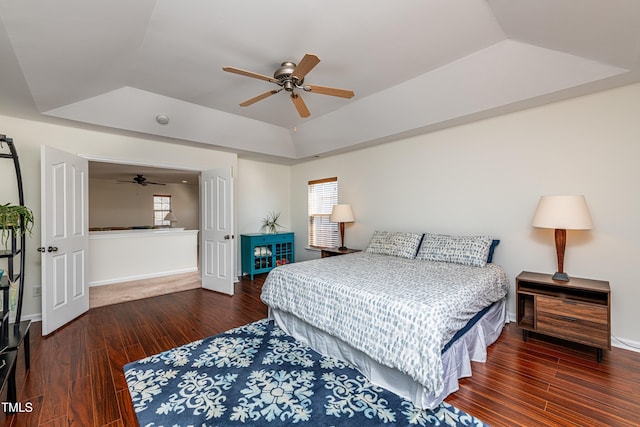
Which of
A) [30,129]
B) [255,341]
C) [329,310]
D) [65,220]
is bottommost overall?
[255,341]

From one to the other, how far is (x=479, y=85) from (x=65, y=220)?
16.2 feet

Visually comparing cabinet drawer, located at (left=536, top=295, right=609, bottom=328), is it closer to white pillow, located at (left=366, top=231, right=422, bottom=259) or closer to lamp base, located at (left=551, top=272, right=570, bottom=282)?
lamp base, located at (left=551, top=272, right=570, bottom=282)

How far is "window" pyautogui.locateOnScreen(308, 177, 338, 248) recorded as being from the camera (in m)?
5.46

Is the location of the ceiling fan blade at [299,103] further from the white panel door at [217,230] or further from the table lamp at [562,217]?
the table lamp at [562,217]

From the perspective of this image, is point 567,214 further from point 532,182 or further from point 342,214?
point 342,214

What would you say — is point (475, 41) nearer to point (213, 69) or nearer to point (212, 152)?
point (213, 69)

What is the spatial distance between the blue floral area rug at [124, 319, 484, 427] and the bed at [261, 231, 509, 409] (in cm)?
13

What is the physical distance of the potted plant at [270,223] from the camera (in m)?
5.99

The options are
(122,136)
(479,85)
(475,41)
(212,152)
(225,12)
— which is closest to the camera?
(225,12)

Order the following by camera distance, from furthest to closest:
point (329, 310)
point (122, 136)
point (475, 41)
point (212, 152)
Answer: point (212, 152)
point (122, 136)
point (475, 41)
point (329, 310)

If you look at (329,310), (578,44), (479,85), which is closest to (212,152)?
(329,310)

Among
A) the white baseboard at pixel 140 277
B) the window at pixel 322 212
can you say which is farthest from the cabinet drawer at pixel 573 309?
the white baseboard at pixel 140 277

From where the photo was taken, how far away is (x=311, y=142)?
5.03 metres

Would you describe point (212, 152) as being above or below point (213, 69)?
below
